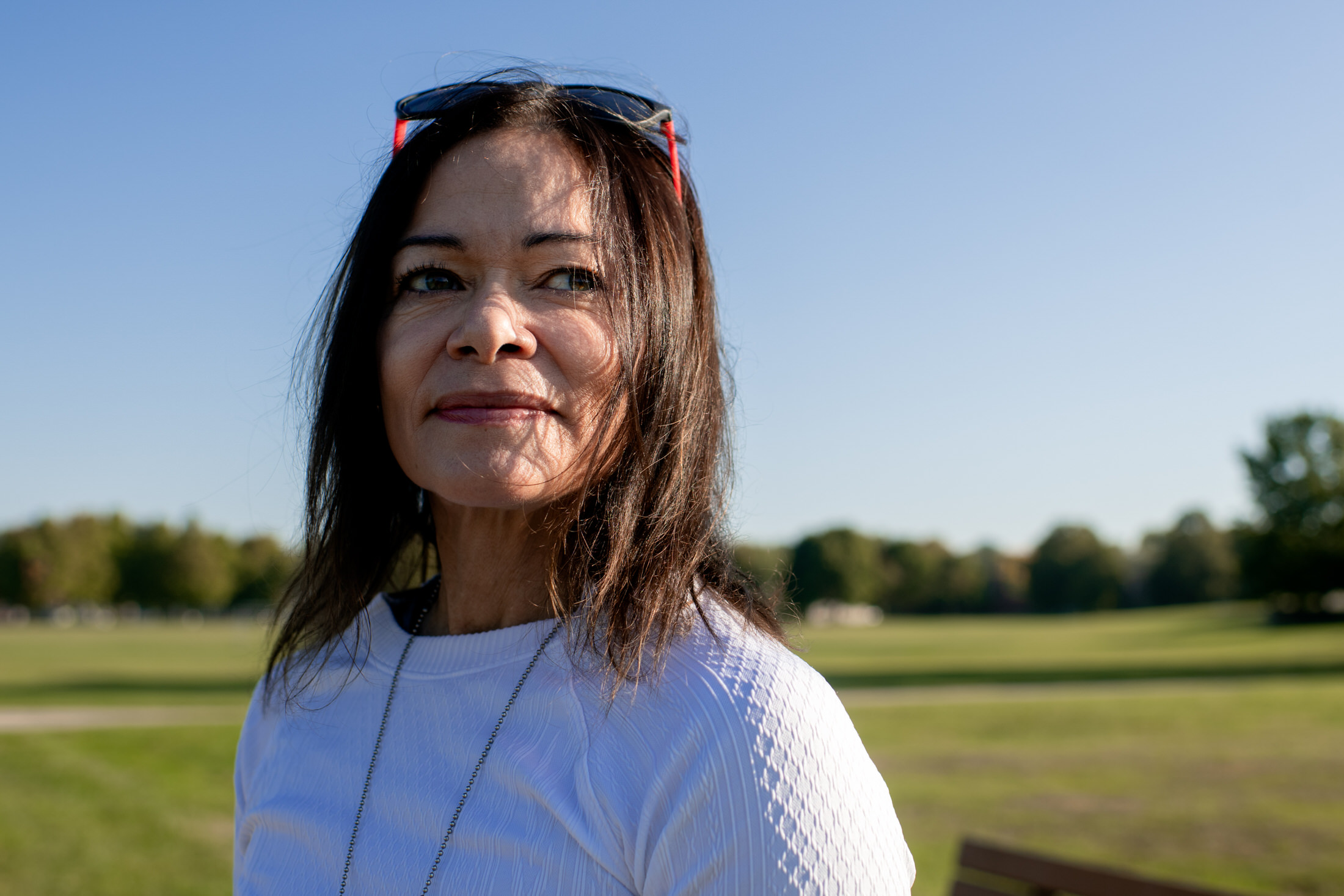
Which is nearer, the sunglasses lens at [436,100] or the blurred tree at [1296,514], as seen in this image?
the sunglasses lens at [436,100]

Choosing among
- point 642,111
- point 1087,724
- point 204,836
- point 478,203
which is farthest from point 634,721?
point 1087,724

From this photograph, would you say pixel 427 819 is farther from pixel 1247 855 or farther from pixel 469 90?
pixel 1247 855

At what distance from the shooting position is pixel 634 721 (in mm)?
1425

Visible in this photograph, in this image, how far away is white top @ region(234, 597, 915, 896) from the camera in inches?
50.4

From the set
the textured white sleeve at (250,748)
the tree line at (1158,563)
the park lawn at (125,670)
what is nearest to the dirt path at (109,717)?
the park lawn at (125,670)

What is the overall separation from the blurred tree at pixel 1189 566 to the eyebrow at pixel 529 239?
96821 millimetres

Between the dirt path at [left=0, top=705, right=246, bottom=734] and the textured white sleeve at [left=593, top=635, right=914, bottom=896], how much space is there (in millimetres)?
14858

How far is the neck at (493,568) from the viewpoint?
178 cm

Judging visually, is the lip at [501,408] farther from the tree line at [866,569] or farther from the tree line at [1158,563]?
the tree line at [866,569]

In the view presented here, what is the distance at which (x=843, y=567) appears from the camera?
105 metres

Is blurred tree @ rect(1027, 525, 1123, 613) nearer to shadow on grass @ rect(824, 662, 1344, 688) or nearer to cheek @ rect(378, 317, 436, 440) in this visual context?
shadow on grass @ rect(824, 662, 1344, 688)

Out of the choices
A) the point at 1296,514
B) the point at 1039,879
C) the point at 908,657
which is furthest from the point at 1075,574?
the point at 1039,879

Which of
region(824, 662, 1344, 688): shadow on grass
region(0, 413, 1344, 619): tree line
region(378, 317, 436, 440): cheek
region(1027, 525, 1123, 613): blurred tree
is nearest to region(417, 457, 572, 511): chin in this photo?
region(378, 317, 436, 440): cheek

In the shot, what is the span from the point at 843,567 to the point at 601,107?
105364mm
